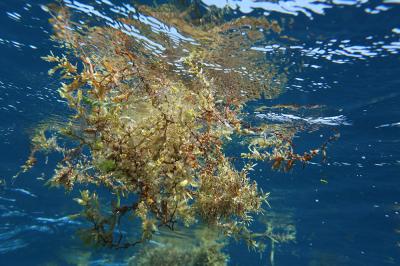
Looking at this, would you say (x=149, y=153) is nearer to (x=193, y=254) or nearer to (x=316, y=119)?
(x=193, y=254)

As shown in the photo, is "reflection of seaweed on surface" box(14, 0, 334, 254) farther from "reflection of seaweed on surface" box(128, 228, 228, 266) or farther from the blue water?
the blue water

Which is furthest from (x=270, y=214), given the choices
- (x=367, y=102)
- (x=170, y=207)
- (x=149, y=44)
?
(x=170, y=207)

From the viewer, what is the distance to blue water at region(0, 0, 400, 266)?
27.5ft

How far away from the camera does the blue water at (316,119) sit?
8383 millimetres

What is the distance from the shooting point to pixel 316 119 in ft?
44.8

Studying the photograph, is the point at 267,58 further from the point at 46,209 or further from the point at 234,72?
the point at 46,209

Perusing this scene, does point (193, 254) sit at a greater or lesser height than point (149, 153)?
lesser

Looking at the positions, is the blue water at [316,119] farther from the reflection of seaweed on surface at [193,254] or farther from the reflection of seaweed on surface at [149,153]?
the reflection of seaweed on surface at [193,254]

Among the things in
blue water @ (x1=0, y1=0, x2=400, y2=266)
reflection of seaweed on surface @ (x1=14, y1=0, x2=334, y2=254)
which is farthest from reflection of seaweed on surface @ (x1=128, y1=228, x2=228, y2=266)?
blue water @ (x1=0, y1=0, x2=400, y2=266)

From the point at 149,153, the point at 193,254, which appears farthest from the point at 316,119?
the point at 149,153

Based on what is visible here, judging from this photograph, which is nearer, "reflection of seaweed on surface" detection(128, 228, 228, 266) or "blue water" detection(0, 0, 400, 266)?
"blue water" detection(0, 0, 400, 266)

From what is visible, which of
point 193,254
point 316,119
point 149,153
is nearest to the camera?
point 149,153

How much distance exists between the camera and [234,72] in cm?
1052

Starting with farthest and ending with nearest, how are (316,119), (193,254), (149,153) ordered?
(316,119), (193,254), (149,153)
